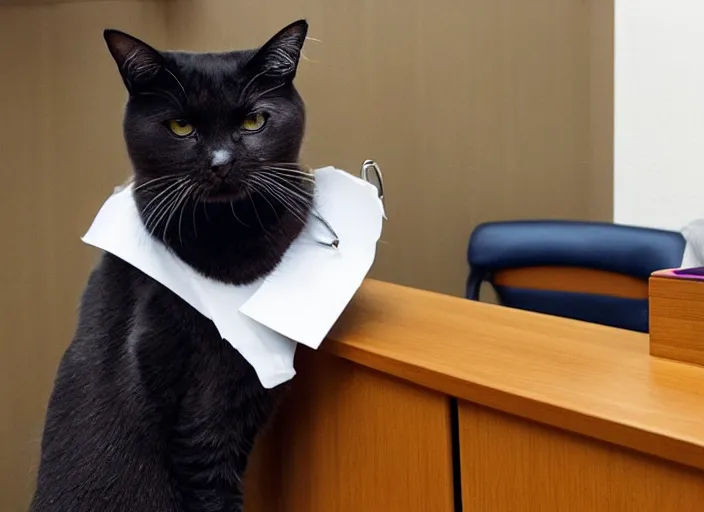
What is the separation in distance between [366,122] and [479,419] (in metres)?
1.15

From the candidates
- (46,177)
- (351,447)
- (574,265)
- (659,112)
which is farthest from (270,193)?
(659,112)

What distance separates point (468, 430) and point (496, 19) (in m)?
1.48

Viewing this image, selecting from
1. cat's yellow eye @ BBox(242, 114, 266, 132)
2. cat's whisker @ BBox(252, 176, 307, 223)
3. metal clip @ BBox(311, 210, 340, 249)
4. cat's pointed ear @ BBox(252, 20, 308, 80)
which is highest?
cat's pointed ear @ BBox(252, 20, 308, 80)

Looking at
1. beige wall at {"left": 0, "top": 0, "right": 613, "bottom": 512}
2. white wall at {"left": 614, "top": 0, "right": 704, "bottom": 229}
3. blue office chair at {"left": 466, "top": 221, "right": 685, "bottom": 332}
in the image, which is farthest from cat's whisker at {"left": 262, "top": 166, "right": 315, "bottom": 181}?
white wall at {"left": 614, "top": 0, "right": 704, "bottom": 229}

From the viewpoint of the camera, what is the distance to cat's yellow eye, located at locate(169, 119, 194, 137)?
2.41ft

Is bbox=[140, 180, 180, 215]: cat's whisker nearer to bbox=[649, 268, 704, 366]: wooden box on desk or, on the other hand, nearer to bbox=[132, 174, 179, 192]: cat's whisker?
bbox=[132, 174, 179, 192]: cat's whisker

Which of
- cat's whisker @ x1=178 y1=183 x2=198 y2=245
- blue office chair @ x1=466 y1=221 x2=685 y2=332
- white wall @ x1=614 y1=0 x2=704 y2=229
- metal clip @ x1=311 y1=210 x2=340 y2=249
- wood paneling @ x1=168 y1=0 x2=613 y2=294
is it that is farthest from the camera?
white wall @ x1=614 y1=0 x2=704 y2=229

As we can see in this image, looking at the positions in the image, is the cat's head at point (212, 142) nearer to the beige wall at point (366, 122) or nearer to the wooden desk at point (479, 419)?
the wooden desk at point (479, 419)

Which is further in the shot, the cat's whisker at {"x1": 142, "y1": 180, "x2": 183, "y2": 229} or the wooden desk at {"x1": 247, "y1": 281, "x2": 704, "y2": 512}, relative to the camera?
the cat's whisker at {"x1": 142, "y1": 180, "x2": 183, "y2": 229}

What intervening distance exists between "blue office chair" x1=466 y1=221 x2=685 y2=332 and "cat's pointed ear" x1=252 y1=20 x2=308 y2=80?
844 mm

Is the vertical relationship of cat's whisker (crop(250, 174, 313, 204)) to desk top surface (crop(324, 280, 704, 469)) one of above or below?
above

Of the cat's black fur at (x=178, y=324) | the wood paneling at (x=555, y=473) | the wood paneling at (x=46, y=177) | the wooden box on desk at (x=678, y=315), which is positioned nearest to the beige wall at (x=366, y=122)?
the wood paneling at (x=46, y=177)

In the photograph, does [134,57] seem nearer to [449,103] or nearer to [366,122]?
[366,122]

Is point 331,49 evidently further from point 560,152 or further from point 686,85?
point 686,85
